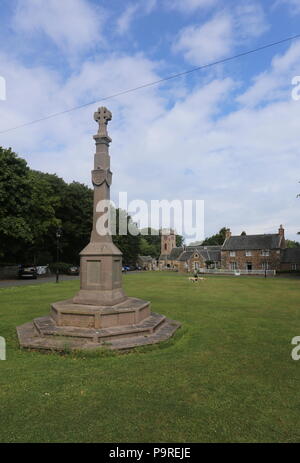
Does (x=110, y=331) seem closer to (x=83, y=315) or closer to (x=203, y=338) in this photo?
(x=83, y=315)

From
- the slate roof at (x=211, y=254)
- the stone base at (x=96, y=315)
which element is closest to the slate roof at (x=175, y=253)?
the slate roof at (x=211, y=254)

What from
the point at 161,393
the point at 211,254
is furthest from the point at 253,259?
the point at 161,393

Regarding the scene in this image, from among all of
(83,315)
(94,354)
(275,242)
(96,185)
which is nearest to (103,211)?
(96,185)

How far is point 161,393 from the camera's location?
4945 millimetres

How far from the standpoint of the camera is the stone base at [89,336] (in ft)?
23.7

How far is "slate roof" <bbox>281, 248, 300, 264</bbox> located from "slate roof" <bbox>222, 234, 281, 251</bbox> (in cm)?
204

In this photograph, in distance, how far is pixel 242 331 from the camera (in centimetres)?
918

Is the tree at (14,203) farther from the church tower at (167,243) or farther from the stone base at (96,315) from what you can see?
the church tower at (167,243)

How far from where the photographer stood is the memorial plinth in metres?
7.60

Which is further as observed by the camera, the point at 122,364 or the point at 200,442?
the point at 122,364

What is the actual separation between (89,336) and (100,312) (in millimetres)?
843

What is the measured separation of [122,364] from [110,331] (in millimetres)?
1717

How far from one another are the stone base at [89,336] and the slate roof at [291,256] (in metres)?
52.8
